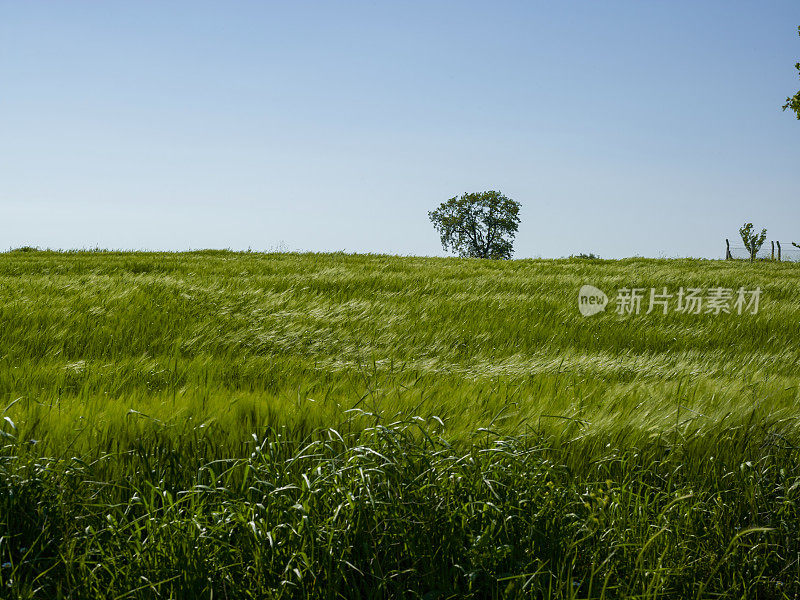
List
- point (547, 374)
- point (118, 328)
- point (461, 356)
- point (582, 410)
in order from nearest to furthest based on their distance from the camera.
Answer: point (582, 410), point (547, 374), point (461, 356), point (118, 328)

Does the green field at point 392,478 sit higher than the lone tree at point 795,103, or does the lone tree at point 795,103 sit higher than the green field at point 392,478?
the lone tree at point 795,103

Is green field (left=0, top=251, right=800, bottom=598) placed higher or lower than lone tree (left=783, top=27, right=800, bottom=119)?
lower

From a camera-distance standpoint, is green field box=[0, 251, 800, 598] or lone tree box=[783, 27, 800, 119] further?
lone tree box=[783, 27, 800, 119]

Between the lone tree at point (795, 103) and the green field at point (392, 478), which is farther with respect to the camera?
the lone tree at point (795, 103)

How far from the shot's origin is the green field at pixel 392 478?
1.84 meters

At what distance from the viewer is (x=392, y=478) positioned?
2104 mm

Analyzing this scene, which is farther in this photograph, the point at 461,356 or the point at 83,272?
the point at 83,272

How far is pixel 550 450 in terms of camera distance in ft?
8.73

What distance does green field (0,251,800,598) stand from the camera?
72.6 inches

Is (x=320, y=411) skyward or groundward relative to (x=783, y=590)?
skyward

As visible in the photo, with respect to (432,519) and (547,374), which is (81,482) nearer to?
(432,519)

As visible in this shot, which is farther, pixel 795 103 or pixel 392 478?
pixel 795 103

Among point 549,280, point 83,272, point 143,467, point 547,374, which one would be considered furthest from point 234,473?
point 83,272

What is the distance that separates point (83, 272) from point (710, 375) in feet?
36.2
